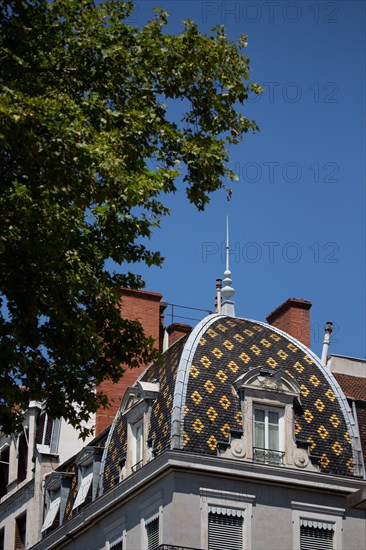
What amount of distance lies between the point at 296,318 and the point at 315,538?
1155 centimetres

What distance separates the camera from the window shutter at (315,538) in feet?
128

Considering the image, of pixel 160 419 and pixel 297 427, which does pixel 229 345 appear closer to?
pixel 297 427

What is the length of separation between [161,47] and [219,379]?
45.4 ft

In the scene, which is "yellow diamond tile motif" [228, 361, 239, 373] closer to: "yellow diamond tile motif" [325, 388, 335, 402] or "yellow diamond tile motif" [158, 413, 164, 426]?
"yellow diamond tile motif" [158, 413, 164, 426]

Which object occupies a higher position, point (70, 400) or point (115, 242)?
point (115, 242)

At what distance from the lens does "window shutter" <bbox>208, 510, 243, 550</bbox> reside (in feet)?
124

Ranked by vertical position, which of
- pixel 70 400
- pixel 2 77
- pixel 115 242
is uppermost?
pixel 2 77

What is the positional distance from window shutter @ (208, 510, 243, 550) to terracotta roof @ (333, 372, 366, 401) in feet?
26.6

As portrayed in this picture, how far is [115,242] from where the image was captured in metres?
28.2

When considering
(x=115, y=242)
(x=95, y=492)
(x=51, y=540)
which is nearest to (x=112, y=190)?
(x=115, y=242)

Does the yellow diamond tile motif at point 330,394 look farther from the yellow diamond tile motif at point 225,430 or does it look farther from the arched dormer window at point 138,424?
the arched dormer window at point 138,424

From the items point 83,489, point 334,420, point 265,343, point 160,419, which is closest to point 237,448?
point 160,419

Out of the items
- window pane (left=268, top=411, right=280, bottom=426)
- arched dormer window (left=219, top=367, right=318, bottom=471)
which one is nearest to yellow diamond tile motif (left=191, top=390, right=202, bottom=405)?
arched dormer window (left=219, top=367, right=318, bottom=471)

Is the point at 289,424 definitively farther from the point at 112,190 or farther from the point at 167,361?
the point at 112,190
